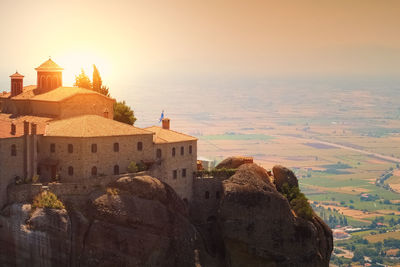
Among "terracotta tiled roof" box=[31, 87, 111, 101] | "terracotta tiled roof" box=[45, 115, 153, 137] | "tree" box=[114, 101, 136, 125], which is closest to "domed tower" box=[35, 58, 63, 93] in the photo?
"terracotta tiled roof" box=[31, 87, 111, 101]

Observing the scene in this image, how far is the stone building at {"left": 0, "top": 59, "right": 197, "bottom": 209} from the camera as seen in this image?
7250 centimetres

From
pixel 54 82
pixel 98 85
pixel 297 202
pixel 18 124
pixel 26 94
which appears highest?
pixel 54 82

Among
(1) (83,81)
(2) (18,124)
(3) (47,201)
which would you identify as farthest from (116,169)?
(1) (83,81)

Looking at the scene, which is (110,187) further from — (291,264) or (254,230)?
(291,264)

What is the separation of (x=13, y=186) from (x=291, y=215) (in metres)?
31.3

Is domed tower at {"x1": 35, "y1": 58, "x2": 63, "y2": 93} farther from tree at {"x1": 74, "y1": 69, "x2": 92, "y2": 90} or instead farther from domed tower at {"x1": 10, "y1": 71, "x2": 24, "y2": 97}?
tree at {"x1": 74, "y1": 69, "x2": 92, "y2": 90}

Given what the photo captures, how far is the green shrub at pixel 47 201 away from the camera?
68.4 meters

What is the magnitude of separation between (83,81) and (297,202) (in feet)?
163

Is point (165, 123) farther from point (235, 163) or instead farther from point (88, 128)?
point (88, 128)

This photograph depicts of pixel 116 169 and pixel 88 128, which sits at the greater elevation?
pixel 88 128

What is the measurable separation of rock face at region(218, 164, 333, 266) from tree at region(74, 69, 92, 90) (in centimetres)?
4419

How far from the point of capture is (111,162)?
75.7 metres

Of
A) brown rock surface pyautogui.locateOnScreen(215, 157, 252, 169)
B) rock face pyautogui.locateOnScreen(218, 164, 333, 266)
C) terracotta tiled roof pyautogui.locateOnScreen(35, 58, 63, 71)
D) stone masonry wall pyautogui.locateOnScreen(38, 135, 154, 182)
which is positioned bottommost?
rock face pyautogui.locateOnScreen(218, 164, 333, 266)

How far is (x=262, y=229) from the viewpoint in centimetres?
7844
